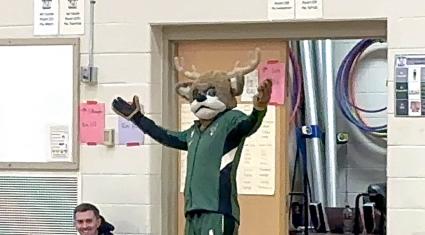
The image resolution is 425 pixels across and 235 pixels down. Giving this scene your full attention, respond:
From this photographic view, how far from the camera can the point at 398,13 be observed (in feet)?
14.0

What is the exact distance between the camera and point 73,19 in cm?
466

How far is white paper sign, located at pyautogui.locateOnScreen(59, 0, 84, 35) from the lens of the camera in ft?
15.3

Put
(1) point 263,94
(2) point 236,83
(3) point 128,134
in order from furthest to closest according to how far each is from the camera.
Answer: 1. (3) point 128,134
2. (2) point 236,83
3. (1) point 263,94

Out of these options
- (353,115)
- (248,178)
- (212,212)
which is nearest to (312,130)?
(353,115)

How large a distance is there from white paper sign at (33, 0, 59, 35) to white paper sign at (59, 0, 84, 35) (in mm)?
40

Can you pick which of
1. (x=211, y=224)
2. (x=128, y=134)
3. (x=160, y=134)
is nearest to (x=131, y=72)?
(x=128, y=134)

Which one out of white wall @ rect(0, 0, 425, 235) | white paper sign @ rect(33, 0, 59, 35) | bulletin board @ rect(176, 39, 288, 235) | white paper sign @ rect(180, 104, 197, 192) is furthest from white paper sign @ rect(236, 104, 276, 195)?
white paper sign @ rect(33, 0, 59, 35)

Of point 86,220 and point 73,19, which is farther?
point 73,19

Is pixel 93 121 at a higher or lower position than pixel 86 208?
higher

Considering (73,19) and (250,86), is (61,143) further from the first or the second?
(250,86)

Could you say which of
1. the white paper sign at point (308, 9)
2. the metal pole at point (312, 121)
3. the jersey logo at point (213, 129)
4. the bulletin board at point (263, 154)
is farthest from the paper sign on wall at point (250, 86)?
the metal pole at point (312, 121)

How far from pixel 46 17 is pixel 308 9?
1282 millimetres

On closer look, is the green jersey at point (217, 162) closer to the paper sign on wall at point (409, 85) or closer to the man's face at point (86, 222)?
the man's face at point (86, 222)

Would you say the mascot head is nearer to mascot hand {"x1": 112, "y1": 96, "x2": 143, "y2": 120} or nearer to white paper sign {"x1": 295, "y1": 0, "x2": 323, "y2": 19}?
mascot hand {"x1": 112, "y1": 96, "x2": 143, "y2": 120}
